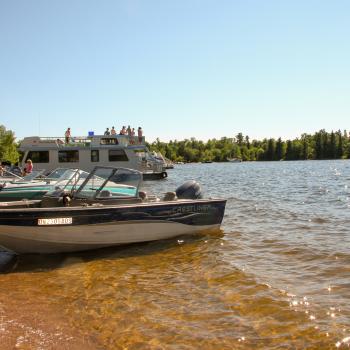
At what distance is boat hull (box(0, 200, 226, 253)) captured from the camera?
812 centimetres

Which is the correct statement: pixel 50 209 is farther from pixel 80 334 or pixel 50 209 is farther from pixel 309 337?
pixel 309 337

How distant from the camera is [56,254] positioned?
8.96m

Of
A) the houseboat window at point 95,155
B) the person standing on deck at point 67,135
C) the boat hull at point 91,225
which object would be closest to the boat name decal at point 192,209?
the boat hull at point 91,225

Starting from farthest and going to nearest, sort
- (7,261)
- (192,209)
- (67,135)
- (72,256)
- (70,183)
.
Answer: (67,135) < (192,209) < (70,183) < (72,256) < (7,261)

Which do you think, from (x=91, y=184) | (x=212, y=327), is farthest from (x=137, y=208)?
(x=212, y=327)

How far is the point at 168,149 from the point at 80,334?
171m

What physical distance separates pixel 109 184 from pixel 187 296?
13.1 ft

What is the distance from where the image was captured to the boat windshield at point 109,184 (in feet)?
30.6

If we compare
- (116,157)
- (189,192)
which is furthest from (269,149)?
(189,192)

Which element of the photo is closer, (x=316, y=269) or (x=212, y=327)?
(x=212, y=327)

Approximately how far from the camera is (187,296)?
249 inches

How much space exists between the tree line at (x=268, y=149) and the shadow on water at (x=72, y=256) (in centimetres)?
12870

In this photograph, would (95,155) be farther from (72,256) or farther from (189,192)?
(72,256)

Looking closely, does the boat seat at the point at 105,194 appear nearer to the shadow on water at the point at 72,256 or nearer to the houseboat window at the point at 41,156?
the shadow on water at the point at 72,256
